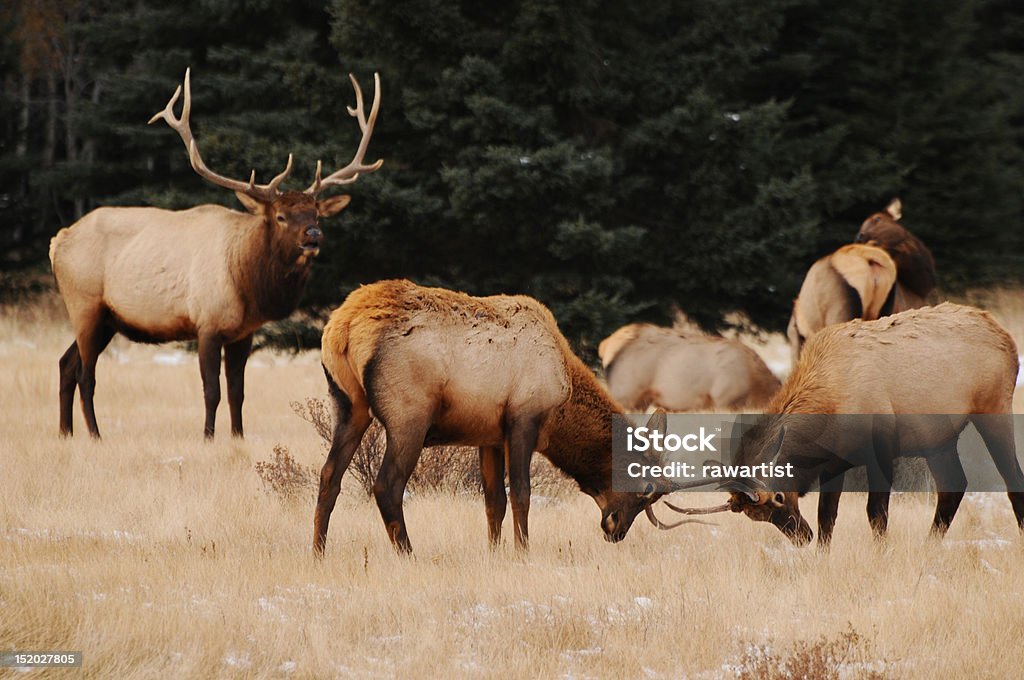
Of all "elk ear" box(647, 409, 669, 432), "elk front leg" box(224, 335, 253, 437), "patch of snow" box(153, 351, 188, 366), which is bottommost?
"patch of snow" box(153, 351, 188, 366)

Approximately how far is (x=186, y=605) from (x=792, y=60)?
1444 cm

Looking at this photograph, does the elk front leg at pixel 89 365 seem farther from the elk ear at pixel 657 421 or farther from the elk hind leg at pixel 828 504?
the elk hind leg at pixel 828 504

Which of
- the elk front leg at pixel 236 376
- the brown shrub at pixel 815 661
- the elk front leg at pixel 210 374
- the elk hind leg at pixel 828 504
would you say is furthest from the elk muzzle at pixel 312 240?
the brown shrub at pixel 815 661

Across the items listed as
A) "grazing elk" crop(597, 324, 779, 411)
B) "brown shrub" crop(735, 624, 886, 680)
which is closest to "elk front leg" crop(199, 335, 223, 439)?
"grazing elk" crop(597, 324, 779, 411)

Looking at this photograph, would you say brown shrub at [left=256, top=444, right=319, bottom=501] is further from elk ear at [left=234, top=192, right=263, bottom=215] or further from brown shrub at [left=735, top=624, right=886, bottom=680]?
brown shrub at [left=735, top=624, right=886, bottom=680]

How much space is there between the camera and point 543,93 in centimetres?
1369

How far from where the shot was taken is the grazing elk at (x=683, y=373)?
12.0 meters

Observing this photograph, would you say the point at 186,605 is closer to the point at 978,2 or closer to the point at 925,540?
the point at 925,540

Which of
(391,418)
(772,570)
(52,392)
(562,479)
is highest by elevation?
(391,418)

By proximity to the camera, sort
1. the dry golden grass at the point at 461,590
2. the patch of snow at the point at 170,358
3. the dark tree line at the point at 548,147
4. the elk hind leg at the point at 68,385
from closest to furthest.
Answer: the dry golden grass at the point at 461,590 < the elk hind leg at the point at 68,385 < the dark tree line at the point at 548,147 < the patch of snow at the point at 170,358

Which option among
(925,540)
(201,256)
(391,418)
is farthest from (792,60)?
(391,418)

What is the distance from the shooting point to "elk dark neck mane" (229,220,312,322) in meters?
9.91

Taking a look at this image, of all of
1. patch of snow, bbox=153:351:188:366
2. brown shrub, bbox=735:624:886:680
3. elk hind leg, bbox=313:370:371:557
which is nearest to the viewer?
brown shrub, bbox=735:624:886:680

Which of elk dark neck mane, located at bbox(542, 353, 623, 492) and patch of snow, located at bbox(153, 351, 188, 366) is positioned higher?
elk dark neck mane, located at bbox(542, 353, 623, 492)
